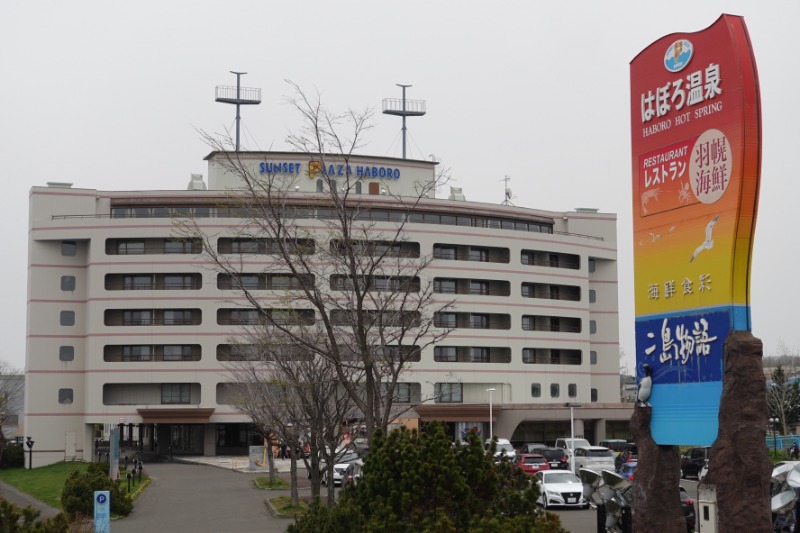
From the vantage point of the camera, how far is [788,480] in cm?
2456

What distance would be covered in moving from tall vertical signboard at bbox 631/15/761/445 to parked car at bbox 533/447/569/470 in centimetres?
2920

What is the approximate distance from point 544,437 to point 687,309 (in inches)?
2232

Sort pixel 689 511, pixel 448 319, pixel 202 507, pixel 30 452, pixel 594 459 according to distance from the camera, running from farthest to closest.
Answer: pixel 448 319, pixel 30 452, pixel 594 459, pixel 202 507, pixel 689 511

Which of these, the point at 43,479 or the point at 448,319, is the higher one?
the point at 448,319

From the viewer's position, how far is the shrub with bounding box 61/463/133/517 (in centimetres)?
3284

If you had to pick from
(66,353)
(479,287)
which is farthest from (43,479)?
(479,287)

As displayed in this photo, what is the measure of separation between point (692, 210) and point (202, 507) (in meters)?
24.9

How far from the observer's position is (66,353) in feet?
233

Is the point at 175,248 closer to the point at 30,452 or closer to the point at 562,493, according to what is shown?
the point at 30,452

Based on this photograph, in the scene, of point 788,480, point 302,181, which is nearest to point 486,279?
point 302,181

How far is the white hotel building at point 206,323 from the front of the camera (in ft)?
228

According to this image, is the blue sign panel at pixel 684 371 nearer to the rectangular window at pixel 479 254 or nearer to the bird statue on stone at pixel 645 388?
the bird statue on stone at pixel 645 388

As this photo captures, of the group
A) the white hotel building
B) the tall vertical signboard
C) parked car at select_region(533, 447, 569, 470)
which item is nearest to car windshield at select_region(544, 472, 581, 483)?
parked car at select_region(533, 447, 569, 470)

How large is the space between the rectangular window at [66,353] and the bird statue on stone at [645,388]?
57.2 m
